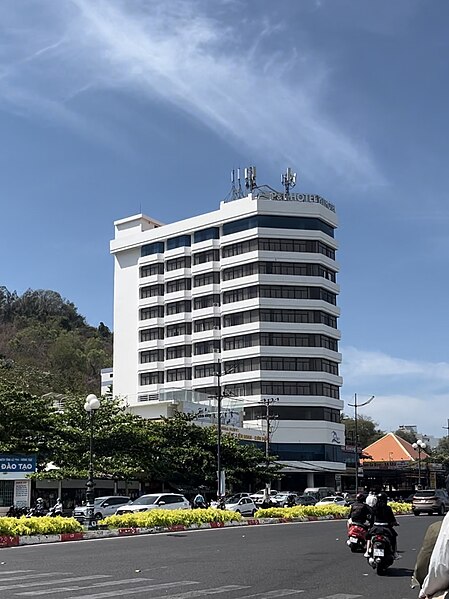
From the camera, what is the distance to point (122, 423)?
4866cm

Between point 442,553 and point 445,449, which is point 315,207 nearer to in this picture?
point 445,449

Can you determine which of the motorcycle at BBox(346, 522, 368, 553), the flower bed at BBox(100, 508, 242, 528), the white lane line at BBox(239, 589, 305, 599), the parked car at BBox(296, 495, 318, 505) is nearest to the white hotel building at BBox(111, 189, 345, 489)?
the parked car at BBox(296, 495, 318, 505)

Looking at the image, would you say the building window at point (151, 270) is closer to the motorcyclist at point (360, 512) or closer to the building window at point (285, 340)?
the building window at point (285, 340)

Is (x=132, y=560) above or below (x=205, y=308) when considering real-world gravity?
below

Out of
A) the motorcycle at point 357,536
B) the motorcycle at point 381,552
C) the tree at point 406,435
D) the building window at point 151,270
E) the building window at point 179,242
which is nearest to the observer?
the motorcycle at point 381,552

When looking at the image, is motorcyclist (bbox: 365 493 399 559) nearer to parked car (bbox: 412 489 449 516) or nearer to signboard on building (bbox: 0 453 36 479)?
signboard on building (bbox: 0 453 36 479)

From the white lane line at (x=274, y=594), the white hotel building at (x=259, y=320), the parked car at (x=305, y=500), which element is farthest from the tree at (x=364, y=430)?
the white lane line at (x=274, y=594)

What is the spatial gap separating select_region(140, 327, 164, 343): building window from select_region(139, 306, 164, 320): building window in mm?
1557

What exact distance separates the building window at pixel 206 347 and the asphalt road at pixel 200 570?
2465 inches

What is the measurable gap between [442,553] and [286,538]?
22.3m

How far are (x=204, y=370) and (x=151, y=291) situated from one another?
12985mm

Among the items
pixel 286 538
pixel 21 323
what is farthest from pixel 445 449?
pixel 286 538

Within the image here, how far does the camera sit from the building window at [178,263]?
92188 millimetres

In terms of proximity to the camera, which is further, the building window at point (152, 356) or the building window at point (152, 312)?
the building window at point (152, 312)
